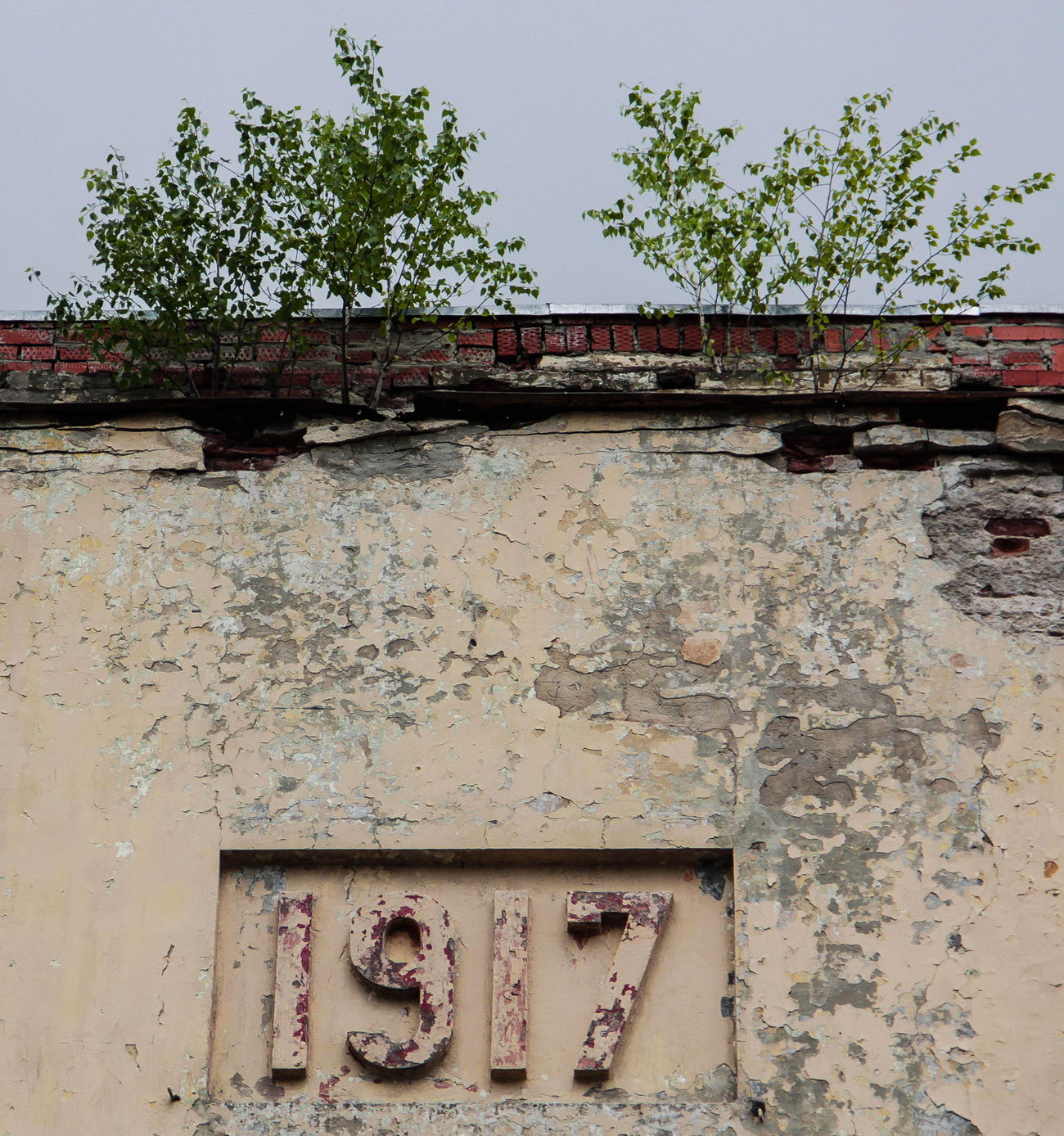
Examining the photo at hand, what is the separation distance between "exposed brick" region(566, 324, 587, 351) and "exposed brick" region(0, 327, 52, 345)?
1.63m

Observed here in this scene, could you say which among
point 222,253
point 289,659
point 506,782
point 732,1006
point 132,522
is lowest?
point 732,1006

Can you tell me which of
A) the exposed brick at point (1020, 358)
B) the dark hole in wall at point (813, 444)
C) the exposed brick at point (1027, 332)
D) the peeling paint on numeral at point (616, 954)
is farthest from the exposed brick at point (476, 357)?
the peeling paint on numeral at point (616, 954)

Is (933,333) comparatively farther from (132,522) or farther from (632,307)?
(132,522)

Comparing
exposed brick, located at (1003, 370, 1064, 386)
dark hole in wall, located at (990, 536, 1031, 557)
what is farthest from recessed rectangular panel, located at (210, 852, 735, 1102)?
exposed brick, located at (1003, 370, 1064, 386)

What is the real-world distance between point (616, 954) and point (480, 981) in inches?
14.3

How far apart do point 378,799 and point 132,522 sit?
1.12 m

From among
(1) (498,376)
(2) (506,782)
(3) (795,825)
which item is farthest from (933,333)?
(2) (506,782)

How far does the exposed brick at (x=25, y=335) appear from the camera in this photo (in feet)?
15.3

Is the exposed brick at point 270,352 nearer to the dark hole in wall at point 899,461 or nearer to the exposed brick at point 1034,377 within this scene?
the dark hole in wall at point 899,461

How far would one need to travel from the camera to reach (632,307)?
4.64 meters

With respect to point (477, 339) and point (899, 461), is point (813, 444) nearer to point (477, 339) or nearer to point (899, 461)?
point (899, 461)

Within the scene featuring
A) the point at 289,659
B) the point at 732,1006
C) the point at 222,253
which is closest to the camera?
the point at 732,1006

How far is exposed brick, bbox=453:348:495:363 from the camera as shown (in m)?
4.66

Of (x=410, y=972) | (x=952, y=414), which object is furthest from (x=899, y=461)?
(x=410, y=972)
